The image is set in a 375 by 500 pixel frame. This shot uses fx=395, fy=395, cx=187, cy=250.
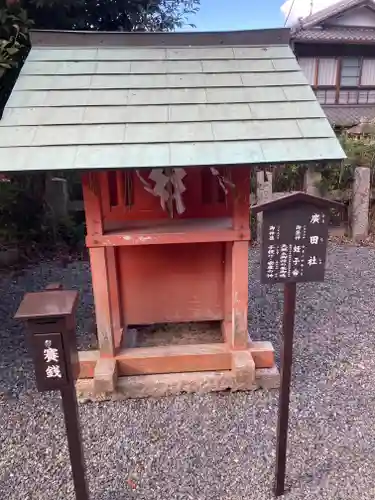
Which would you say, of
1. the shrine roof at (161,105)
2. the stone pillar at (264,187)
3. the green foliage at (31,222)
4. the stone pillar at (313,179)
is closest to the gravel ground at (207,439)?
the shrine roof at (161,105)

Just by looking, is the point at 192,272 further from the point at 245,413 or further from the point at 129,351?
the point at 245,413

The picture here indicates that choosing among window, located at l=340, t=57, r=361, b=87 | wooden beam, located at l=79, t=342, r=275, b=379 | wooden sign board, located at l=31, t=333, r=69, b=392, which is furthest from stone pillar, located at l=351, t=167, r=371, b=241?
window, located at l=340, t=57, r=361, b=87

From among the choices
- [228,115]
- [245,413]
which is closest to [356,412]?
[245,413]

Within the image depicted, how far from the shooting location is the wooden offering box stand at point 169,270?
2.42 metres

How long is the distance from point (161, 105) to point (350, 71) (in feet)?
33.4

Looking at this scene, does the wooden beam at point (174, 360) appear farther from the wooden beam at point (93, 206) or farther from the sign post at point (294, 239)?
the sign post at point (294, 239)

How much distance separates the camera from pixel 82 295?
4449 mm

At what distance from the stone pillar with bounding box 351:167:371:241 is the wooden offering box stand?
387 centimetres

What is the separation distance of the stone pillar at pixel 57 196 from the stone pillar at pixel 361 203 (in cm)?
443

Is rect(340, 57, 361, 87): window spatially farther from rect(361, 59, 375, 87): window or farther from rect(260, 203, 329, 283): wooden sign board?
rect(260, 203, 329, 283): wooden sign board

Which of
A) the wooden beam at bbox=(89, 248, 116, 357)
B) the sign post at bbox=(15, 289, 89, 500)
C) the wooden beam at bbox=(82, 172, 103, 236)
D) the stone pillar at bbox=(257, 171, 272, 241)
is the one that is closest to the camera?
the sign post at bbox=(15, 289, 89, 500)

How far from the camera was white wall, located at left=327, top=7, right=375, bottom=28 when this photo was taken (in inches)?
391

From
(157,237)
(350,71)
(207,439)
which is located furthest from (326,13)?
(207,439)

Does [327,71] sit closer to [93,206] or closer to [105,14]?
[105,14]
